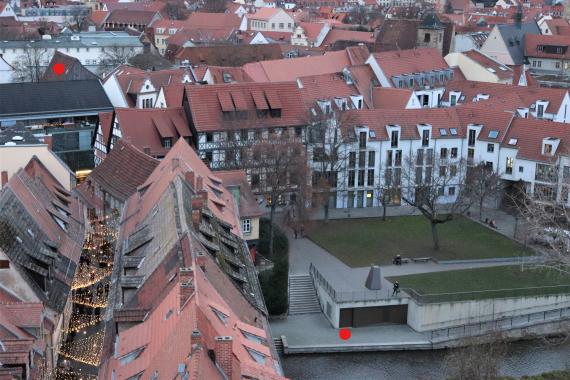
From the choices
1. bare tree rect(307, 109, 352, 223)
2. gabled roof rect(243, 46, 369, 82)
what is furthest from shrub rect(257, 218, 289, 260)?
gabled roof rect(243, 46, 369, 82)

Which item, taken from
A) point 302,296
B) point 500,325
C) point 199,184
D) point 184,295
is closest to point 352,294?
point 302,296

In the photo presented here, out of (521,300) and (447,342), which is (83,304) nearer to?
(447,342)

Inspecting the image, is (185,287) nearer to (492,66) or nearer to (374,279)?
(374,279)

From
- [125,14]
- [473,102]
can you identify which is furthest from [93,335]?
[125,14]

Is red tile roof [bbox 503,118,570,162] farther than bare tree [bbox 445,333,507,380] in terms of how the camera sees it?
Yes

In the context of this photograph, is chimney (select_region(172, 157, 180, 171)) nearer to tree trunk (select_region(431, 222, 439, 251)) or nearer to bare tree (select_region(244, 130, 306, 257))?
bare tree (select_region(244, 130, 306, 257))

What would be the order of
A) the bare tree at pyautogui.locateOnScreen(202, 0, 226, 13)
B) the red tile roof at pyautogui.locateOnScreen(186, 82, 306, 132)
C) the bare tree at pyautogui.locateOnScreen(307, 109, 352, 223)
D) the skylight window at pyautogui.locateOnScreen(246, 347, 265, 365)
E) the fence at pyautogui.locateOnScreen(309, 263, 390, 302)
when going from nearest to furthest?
the skylight window at pyautogui.locateOnScreen(246, 347, 265, 365) < the fence at pyautogui.locateOnScreen(309, 263, 390, 302) < the red tile roof at pyautogui.locateOnScreen(186, 82, 306, 132) < the bare tree at pyautogui.locateOnScreen(307, 109, 352, 223) < the bare tree at pyautogui.locateOnScreen(202, 0, 226, 13)

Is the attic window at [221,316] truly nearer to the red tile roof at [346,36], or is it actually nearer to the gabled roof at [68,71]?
the gabled roof at [68,71]
